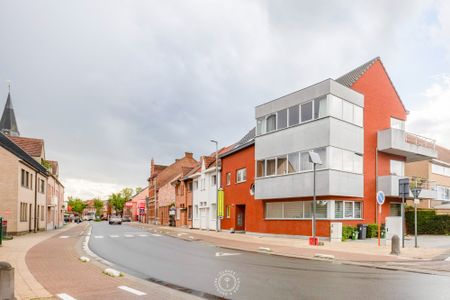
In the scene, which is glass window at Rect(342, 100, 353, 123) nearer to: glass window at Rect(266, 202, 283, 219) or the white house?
glass window at Rect(266, 202, 283, 219)

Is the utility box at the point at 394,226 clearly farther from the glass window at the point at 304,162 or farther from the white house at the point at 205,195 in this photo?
the white house at the point at 205,195

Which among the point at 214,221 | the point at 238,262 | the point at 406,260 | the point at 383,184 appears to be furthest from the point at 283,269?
the point at 214,221

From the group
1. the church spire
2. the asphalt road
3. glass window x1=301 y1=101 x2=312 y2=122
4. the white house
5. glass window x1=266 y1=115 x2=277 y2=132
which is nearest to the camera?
the asphalt road

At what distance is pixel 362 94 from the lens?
88.3ft

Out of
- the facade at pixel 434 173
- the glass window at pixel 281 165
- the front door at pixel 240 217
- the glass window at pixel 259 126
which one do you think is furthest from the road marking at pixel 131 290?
the facade at pixel 434 173

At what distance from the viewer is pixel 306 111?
85.1 ft

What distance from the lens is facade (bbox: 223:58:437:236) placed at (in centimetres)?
2439

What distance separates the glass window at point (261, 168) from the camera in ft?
95.7

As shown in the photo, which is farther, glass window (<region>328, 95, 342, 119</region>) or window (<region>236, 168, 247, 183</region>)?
window (<region>236, 168, 247, 183</region>)

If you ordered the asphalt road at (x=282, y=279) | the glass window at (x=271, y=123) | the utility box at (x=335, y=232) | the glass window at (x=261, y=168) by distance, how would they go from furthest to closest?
the glass window at (x=261, y=168) < the glass window at (x=271, y=123) < the utility box at (x=335, y=232) < the asphalt road at (x=282, y=279)

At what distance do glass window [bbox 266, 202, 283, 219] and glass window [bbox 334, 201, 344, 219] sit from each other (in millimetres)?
4310

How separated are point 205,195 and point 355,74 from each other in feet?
66.2

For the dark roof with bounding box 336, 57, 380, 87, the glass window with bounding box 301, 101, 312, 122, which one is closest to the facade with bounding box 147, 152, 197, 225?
the dark roof with bounding box 336, 57, 380, 87

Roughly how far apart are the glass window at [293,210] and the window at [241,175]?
21.3ft
